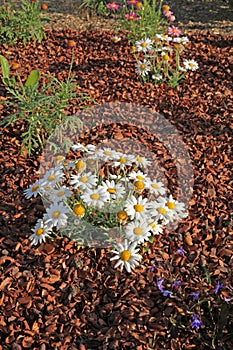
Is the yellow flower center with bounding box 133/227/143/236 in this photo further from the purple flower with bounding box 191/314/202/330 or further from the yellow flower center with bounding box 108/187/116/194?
the purple flower with bounding box 191/314/202/330

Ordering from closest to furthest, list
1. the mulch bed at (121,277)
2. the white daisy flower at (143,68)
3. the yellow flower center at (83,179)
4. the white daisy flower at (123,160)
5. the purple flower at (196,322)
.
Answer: the purple flower at (196,322) → the mulch bed at (121,277) → the yellow flower center at (83,179) → the white daisy flower at (123,160) → the white daisy flower at (143,68)

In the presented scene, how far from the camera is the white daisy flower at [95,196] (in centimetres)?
221

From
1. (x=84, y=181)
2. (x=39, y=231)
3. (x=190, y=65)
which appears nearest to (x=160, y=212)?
(x=84, y=181)

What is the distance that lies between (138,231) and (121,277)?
355 millimetres

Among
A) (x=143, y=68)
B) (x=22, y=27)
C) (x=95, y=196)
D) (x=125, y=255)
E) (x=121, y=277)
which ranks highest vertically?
(x=22, y=27)

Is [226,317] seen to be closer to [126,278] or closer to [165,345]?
[165,345]

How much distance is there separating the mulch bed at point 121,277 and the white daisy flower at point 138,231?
0.78ft

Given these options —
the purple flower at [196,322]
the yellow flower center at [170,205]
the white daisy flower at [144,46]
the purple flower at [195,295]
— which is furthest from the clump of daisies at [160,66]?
the purple flower at [196,322]

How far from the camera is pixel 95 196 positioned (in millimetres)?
2244

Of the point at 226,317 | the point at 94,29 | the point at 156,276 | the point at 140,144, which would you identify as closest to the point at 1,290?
the point at 156,276

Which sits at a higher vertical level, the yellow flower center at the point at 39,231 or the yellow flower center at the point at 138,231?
the yellow flower center at the point at 138,231

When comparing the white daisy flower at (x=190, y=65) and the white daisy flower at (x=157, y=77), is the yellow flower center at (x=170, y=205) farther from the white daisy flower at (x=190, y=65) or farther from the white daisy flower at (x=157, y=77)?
the white daisy flower at (x=190, y=65)

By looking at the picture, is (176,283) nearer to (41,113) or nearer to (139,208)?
(139,208)

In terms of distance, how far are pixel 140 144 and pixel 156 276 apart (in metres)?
1.23
